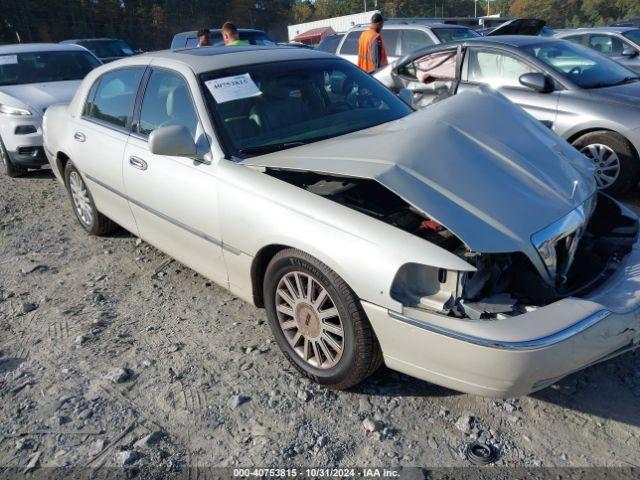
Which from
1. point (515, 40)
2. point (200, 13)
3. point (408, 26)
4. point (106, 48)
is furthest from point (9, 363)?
point (200, 13)

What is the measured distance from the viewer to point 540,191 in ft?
8.53

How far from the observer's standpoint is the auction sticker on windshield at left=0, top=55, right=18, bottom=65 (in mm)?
7391

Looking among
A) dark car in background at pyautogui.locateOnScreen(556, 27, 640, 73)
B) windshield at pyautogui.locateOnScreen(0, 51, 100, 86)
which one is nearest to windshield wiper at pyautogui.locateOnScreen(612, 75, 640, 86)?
dark car in background at pyautogui.locateOnScreen(556, 27, 640, 73)

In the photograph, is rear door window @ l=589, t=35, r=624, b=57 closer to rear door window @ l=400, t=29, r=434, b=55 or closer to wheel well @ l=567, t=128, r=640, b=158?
rear door window @ l=400, t=29, r=434, b=55

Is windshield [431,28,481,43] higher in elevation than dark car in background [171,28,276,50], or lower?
lower

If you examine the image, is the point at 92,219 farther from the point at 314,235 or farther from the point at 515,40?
the point at 515,40

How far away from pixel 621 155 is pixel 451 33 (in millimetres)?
6127

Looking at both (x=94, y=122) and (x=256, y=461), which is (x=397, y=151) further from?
(x=94, y=122)

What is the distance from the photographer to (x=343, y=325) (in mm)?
2484

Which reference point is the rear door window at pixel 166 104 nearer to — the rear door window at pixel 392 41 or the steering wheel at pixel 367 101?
the steering wheel at pixel 367 101

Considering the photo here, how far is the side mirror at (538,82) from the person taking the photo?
5.33 m

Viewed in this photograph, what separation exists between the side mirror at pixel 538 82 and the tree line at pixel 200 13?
31.6m

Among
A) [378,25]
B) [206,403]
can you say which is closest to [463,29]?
[378,25]

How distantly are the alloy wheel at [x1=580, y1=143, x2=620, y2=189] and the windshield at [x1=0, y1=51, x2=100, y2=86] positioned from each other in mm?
6943
